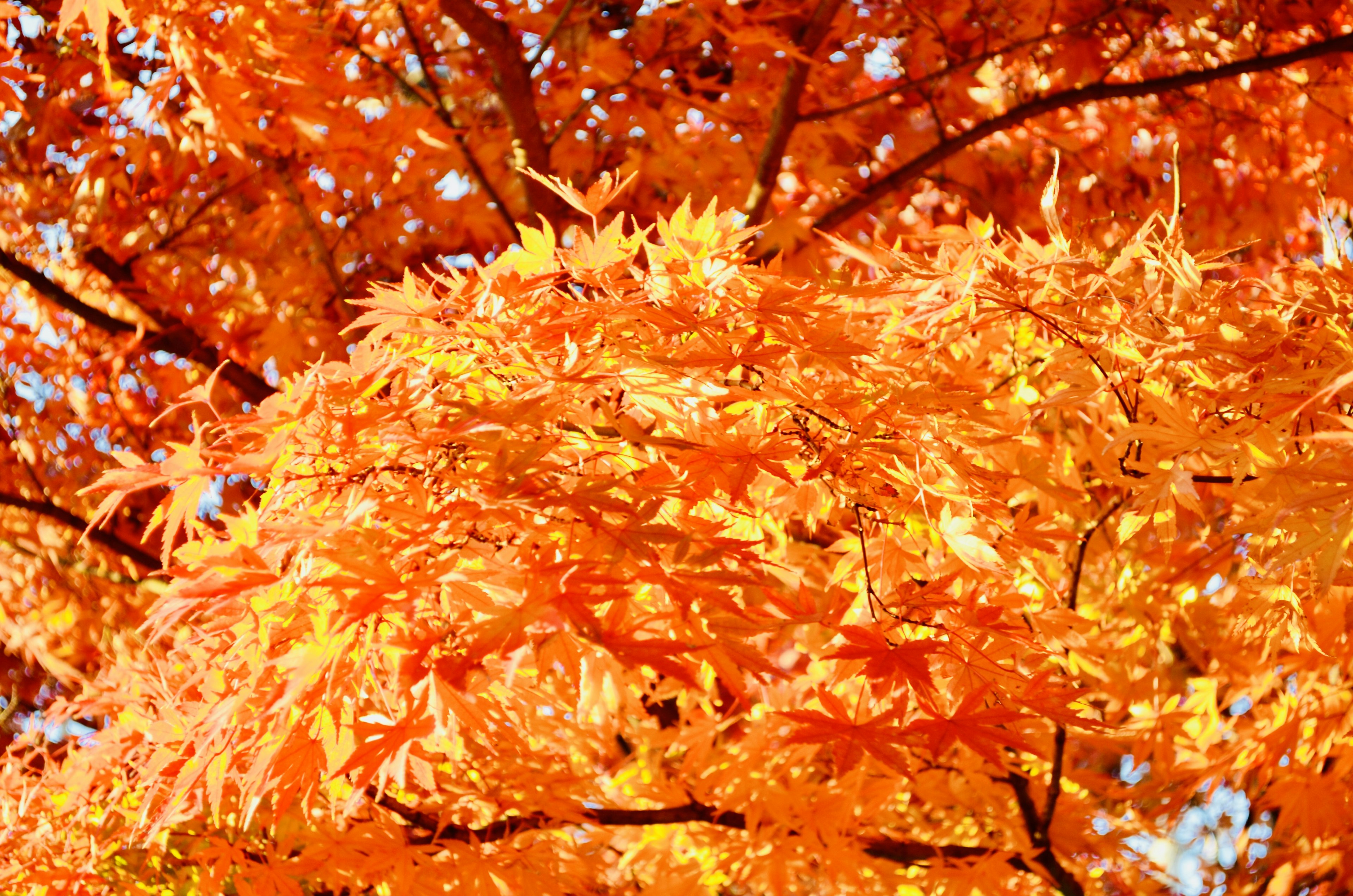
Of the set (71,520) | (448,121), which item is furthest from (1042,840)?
(71,520)

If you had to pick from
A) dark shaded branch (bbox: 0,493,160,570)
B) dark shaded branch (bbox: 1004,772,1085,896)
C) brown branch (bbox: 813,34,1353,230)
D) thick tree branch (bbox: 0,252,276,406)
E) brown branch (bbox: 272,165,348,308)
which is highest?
brown branch (bbox: 813,34,1353,230)

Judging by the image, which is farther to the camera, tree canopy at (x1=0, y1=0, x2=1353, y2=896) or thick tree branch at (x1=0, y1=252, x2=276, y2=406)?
thick tree branch at (x1=0, y1=252, x2=276, y2=406)

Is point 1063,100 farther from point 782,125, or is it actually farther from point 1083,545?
point 1083,545

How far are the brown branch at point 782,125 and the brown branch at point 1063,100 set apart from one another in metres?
→ 0.21

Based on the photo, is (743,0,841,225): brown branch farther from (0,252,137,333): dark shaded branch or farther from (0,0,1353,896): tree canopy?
(0,252,137,333): dark shaded branch

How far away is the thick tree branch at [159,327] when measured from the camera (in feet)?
9.93

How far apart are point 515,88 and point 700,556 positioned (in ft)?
7.41

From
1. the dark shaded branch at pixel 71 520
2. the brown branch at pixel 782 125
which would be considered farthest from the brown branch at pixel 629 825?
the brown branch at pixel 782 125

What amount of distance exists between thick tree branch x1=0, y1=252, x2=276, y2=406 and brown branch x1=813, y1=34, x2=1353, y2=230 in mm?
1861

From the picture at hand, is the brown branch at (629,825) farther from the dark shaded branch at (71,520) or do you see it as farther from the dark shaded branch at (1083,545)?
the dark shaded branch at (71,520)

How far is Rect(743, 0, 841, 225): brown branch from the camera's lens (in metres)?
3.09

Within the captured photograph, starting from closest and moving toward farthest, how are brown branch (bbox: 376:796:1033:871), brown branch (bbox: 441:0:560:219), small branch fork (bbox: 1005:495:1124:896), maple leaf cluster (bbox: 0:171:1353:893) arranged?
maple leaf cluster (bbox: 0:171:1353:893)
brown branch (bbox: 376:796:1033:871)
small branch fork (bbox: 1005:495:1124:896)
brown branch (bbox: 441:0:560:219)

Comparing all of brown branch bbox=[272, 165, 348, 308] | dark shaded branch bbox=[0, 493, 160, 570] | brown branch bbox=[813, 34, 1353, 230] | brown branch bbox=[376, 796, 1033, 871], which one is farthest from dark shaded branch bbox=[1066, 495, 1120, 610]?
dark shaded branch bbox=[0, 493, 160, 570]

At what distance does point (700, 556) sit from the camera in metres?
1.24
